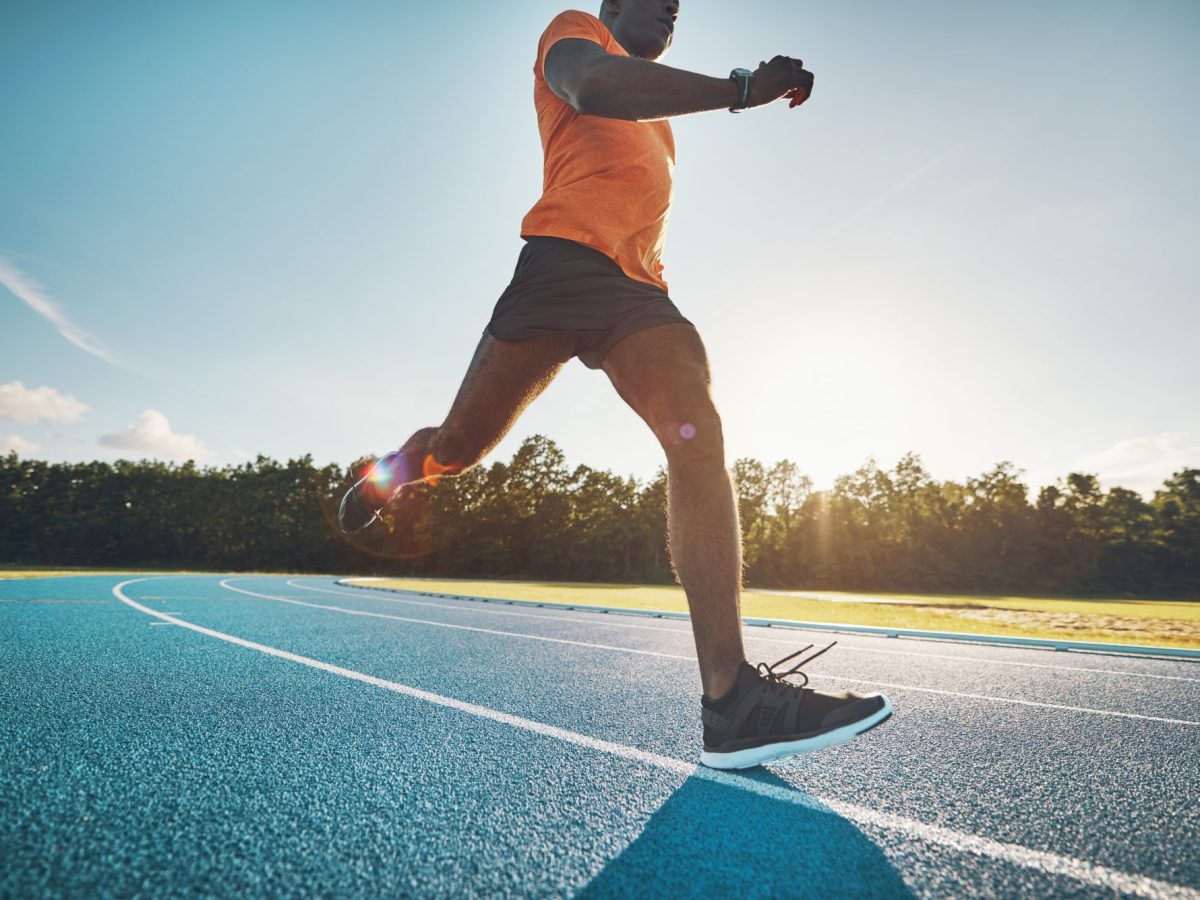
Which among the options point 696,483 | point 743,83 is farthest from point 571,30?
point 696,483

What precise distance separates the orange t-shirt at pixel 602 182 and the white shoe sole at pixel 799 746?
5.42ft

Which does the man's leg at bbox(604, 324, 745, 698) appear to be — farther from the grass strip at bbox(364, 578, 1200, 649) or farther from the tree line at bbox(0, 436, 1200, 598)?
the tree line at bbox(0, 436, 1200, 598)

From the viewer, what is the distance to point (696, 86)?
1880 mm

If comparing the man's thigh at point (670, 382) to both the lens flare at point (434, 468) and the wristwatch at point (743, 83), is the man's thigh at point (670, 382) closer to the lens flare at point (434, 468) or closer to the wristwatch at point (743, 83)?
the wristwatch at point (743, 83)

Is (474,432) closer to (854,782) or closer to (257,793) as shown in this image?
(257,793)

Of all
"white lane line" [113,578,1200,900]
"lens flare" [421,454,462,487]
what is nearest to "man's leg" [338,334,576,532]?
"lens flare" [421,454,462,487]

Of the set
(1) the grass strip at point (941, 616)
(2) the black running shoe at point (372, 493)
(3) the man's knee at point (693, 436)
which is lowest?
(1) the grass strip at point (941, 616)

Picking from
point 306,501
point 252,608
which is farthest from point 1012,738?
point 306,501

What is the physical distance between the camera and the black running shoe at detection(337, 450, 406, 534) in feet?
8.83

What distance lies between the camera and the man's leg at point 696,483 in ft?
6.35

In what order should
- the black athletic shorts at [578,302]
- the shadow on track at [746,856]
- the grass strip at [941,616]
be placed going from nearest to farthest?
1. the shadow on track at [746,856]
2. the black athletic shorts at [578,302]
3. the grass strip at [941,616]

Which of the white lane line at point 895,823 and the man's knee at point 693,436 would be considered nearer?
the white lane line at point 895,823

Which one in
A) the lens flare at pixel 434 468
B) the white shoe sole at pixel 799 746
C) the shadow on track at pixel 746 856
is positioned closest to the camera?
the shadow on track at pixel 746 856

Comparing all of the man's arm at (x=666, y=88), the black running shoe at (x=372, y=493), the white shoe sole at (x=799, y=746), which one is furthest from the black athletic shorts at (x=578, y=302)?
the white shoe sole at (x=799, y=746)
